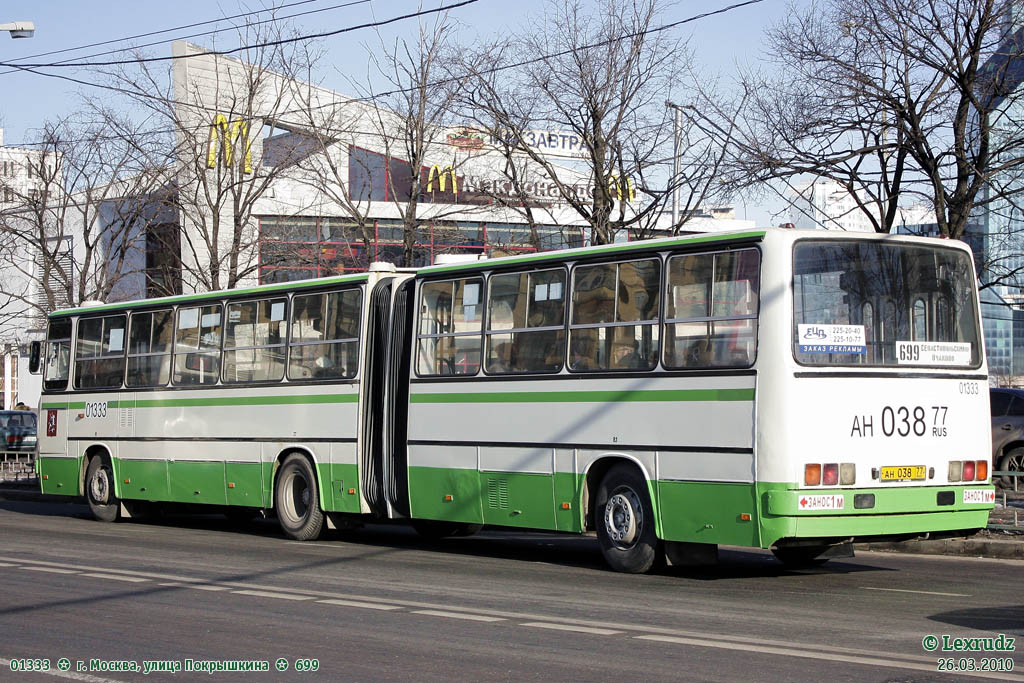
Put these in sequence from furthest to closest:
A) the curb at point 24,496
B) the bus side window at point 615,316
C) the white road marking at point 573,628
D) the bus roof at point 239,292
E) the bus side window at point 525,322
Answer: the curb at point 24,496 < the bus roof at point 239,292 < the bus side window at point 525,322 < the bus side window at point 615,316 < the white road marking at point 573,628

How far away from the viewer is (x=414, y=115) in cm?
2694

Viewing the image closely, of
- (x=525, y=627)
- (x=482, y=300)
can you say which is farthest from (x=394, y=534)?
(x=525, y=627)

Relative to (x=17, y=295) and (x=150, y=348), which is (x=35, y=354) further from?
(x=17, y=295)

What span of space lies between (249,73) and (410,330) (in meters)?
17.0

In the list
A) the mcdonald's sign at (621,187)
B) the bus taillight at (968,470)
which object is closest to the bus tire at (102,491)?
the mcdonald's sign at (621,187)

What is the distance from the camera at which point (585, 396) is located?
13094 millimetres

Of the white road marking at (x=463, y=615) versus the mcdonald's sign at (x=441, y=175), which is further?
the mcdonald's sign at (x=441, y=175)

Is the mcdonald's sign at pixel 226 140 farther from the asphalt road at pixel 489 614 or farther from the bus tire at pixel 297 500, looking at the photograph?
the asphalt road at pixel 489 614

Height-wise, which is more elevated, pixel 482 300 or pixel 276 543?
pixel 482 300

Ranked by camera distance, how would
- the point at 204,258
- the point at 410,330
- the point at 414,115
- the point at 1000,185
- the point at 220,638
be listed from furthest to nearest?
the point at 204,258 → the point at 414,115 → the point at 1000,185 → the point at 410,330 → the point at 220,638

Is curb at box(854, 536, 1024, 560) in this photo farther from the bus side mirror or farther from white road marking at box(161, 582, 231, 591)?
the bus side mirror

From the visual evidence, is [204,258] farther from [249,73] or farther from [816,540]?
[816,540]

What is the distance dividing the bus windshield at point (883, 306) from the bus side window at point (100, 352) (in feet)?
39.3

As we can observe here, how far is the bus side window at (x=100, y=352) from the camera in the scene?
2022 cm
